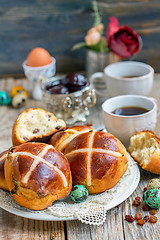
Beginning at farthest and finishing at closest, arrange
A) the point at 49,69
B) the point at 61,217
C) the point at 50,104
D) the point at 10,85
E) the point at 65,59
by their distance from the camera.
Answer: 1. the point at 65,59
2. the point at 10,85
3. the point at 49,69
4. the point at 50,104
5. the point at 61,217

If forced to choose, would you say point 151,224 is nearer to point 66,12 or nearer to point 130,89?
point 130,89

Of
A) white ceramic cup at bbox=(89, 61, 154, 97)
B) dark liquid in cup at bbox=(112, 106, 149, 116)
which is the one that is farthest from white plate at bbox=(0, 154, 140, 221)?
white ceramic cup at bbox=(89, 61, 154, 97)

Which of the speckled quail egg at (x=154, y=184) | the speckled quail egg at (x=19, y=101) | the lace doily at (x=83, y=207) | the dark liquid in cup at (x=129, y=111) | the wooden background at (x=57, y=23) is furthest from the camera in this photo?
the wooden background at (x=57, y=23)

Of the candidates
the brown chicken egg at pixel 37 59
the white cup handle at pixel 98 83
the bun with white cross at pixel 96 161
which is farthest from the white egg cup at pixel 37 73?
the bun with white cross at pixel 96 161

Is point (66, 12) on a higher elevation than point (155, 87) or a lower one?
higher

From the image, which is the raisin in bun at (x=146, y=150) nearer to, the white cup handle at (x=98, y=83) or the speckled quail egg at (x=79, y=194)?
the speckled quail egg at (x=79, y=194)

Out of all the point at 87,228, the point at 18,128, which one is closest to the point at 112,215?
the point at 87,228

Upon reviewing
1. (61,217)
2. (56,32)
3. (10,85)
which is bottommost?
(10,85)
